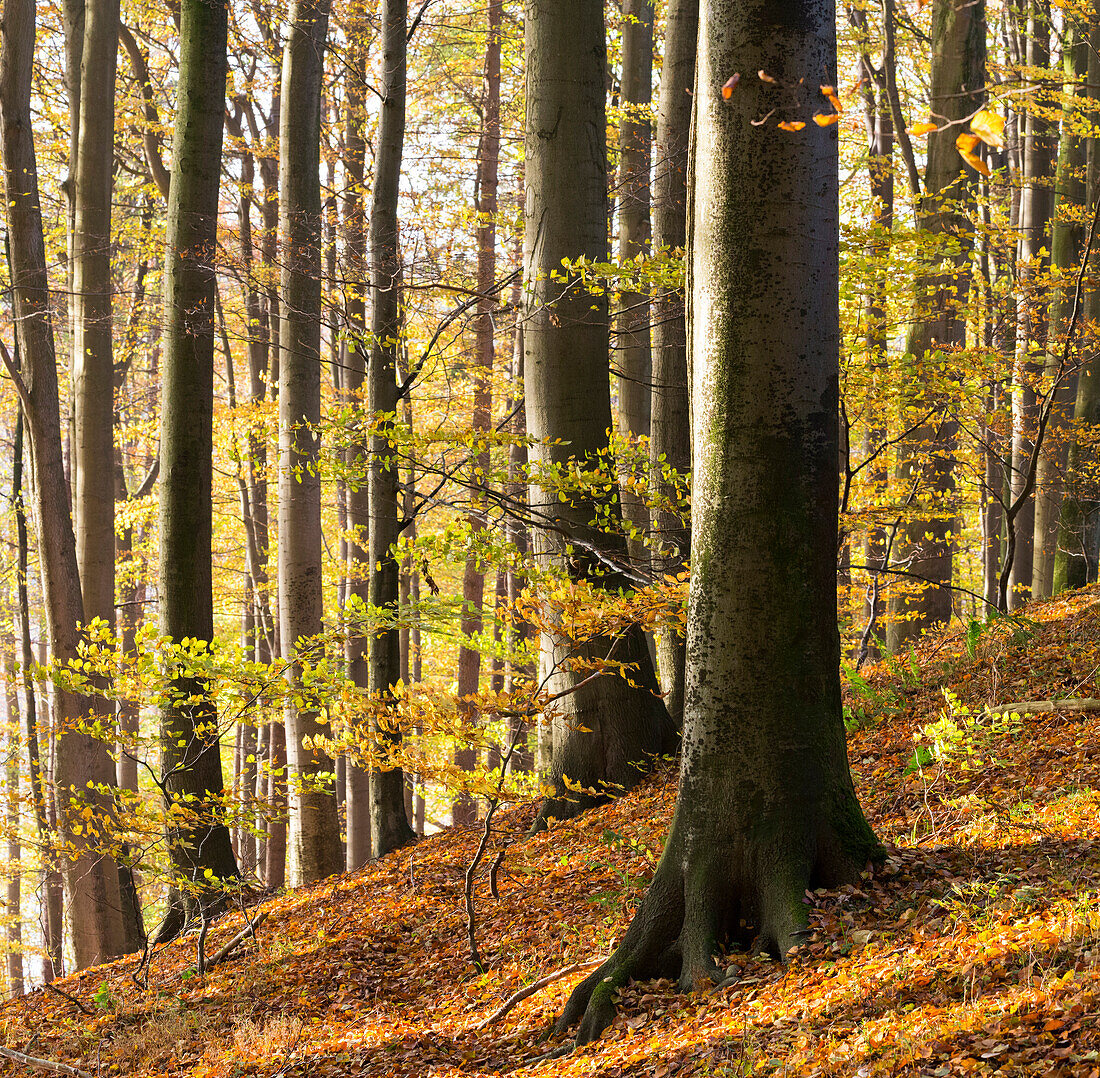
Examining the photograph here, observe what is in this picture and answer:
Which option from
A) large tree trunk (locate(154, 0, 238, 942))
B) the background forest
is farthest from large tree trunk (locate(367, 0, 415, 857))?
large tree trunk (locate(154, 0, 238, 942))

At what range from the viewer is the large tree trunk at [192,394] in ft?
24.6

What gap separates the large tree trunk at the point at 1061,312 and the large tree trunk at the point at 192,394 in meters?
8.81

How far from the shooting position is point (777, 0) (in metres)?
3.46

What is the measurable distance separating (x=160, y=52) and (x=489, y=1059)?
15.9 metres

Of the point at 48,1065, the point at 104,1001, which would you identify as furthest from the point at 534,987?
the point at 104,1001

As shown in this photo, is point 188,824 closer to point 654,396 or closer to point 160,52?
point 654,396

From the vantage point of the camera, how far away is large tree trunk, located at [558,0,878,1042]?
3.52 m

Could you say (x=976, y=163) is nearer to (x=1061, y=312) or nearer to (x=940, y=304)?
(x=940, y=304)

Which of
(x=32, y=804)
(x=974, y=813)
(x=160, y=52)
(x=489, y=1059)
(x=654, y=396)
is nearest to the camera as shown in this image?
(x=489, y=1059)

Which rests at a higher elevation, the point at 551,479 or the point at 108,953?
the point at 551,479

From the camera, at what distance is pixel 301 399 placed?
349 inches

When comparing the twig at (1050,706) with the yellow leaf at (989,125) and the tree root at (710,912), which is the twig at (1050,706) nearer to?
the tree root at (710,912)

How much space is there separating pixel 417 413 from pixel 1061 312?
932cm

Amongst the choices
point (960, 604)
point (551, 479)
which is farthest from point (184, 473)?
point (960, 604)
